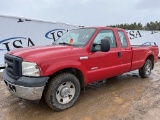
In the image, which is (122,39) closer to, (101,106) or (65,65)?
(101,106)

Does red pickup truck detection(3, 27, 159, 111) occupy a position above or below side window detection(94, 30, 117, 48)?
below

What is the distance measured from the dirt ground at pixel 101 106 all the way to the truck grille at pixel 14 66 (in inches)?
32.8

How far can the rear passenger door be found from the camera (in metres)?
5.32

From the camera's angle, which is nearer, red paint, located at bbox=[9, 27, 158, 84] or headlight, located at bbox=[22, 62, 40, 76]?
headlight, located at bbox=[22, 62, 40, 76]

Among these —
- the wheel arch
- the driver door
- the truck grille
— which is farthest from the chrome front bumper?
the driver door

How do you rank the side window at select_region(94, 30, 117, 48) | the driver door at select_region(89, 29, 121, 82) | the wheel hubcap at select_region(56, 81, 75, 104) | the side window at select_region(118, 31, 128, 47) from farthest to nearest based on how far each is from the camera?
the side window at select_region(118, 31, 128, 47) → the side window at select_region(94, 30, 117, 48) → the driver door at select_region(89, 29, 121, 82) → the wheel hubcap at select_region(56, 81, 75, 104)

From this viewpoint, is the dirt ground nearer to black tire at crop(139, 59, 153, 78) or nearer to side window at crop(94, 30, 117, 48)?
black tire at crop(139, 59, 153, 78)

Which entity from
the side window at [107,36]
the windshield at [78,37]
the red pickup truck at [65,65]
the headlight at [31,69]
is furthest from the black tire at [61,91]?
the side window at [107,36]

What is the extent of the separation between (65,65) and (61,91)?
22.4 inches

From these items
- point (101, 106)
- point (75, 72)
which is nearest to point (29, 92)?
point (75, 72)

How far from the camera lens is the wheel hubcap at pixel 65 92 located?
3853mm

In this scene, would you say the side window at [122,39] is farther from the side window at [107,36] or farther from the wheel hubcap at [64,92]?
the wheel hubcap at [64,92]

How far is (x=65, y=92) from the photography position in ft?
12.9

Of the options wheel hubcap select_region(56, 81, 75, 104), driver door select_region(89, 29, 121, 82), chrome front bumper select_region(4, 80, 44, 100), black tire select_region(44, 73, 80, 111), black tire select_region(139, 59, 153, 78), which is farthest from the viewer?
black tire select_region(139, 59, 153, 78)
